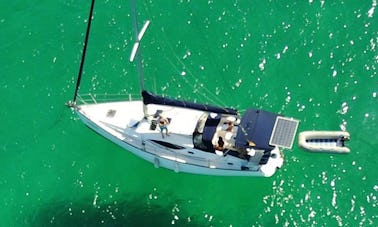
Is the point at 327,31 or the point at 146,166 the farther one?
the point at 327,31

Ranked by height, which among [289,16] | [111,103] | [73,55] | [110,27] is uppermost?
[289,16]

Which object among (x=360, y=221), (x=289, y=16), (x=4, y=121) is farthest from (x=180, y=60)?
(x=360, y=221)

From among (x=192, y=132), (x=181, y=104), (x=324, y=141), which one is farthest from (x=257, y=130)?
(x=324, y=141)

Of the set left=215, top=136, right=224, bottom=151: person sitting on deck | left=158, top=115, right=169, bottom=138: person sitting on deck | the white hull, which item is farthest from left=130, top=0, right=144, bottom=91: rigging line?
left=215, top=136, right=224, bottom=151: person sitting on deck

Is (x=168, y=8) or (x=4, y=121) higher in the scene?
(x=168, y=8)

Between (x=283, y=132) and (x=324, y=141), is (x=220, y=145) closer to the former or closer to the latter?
(x=283, y=132)

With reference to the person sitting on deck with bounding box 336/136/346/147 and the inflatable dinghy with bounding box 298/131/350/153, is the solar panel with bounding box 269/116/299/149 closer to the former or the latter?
the inflatable dinghy with bounding box 298/131/350/153

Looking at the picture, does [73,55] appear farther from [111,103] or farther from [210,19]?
[210,19]
